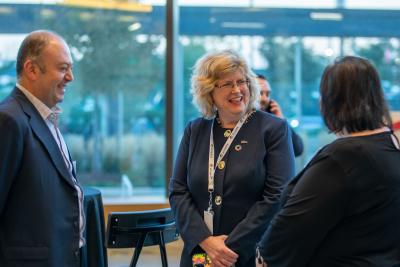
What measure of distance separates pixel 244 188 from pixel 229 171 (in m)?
A: 0.09

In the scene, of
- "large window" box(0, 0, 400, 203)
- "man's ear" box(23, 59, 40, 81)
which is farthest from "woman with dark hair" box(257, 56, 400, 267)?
"large window" box(0, 0, 400, 203)

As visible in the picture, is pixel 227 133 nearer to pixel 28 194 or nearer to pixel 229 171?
pixel 229 171

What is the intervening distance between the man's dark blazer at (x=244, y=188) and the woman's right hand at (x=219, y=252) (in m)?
0.02

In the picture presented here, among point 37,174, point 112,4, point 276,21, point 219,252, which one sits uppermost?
point 112,4

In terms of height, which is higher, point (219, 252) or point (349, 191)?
point (349, 191)

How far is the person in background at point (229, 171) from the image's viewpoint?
203 cm

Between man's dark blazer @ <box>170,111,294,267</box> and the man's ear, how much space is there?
72 cm

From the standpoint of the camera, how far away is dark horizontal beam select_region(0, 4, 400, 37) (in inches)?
192

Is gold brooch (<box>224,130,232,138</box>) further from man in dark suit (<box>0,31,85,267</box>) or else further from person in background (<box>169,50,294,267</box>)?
man in dark suit (<box>0,31,85,267</box>)

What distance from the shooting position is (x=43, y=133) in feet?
6.19

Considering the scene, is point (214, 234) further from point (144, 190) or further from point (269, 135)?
point (144, 190)

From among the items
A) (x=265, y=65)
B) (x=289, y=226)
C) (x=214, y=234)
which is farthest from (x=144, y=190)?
(x=289, y=226)

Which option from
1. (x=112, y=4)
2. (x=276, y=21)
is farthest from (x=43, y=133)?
(x=276, y=21)

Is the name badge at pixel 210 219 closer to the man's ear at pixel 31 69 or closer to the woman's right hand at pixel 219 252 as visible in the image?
the woman's right hand at pixel 219 252
